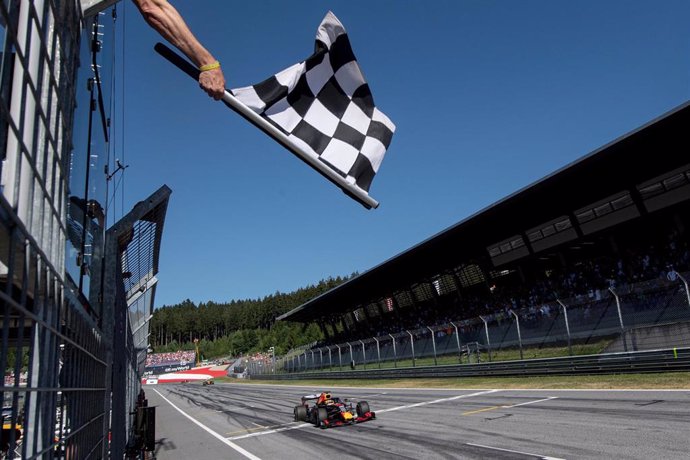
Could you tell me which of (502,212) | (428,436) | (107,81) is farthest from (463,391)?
(107,81)

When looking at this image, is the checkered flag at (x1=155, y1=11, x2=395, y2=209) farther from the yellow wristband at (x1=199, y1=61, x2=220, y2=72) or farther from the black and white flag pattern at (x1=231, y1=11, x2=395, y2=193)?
the yellow wristband at (x1=199, y1=61, x2=220, y2=72)

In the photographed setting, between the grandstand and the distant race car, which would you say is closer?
the distant race car

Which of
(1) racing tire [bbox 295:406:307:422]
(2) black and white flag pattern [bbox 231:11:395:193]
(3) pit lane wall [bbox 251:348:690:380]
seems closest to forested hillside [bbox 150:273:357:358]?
(3) pit lane wall [bbox 251:348:690:380]

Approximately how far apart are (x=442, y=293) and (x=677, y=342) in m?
22.7

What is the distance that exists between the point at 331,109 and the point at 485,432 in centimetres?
758

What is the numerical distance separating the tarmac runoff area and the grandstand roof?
32.7 feet

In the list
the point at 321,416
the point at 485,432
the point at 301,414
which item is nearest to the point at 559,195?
the point at 301,414

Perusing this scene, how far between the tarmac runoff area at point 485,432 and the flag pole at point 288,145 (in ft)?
17.6

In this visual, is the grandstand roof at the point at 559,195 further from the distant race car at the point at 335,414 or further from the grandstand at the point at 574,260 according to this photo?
the distant race car at the point at 335,414

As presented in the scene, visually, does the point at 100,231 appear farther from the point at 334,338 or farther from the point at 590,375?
the point at 334,338

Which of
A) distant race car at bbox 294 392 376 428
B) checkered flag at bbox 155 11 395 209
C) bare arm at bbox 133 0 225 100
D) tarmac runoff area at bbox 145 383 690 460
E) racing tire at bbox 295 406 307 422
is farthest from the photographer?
racing tire at bbox 295 406 307 422

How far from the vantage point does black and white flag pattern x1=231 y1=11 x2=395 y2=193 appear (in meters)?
3.14

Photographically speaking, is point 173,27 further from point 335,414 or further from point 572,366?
point 572,366

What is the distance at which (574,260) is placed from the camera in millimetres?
26938
